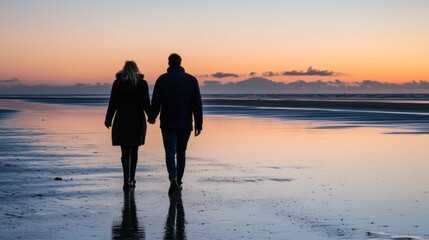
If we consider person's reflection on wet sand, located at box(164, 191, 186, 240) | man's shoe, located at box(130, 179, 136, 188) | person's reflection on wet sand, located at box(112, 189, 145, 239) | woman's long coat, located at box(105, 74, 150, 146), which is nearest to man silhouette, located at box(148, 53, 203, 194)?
woman's long coat, located at box(105, 74, 150, 146)

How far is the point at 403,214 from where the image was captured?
26.5 feet

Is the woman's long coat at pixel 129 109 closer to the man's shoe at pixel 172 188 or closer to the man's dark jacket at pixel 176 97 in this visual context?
the man's dark jacket at pixel 176 97

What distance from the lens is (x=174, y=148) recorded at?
10297 millimetres

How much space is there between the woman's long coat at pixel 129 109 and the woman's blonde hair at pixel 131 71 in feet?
0.22

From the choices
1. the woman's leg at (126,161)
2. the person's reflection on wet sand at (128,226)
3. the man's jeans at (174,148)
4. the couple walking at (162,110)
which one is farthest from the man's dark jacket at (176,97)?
the person's reflection on wet sand at (128,226)

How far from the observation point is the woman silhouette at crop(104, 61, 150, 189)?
34.6 ft

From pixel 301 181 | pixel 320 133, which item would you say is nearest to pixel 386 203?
pixel 301 181

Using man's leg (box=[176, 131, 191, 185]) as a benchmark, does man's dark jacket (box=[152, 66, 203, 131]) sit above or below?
above

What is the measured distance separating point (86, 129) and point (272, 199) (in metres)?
16.2

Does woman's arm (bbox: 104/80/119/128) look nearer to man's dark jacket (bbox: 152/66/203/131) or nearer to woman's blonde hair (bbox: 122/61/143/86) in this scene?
woman's blonde hair (bbox: 122/61/143/86)

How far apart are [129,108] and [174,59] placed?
3.37 feet

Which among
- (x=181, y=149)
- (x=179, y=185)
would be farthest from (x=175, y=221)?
(x=181, y=149)

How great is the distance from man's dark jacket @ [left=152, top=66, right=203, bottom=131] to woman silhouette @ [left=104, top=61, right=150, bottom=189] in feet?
1.13

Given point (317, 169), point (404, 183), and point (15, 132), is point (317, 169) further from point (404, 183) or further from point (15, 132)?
point (15, 132)
